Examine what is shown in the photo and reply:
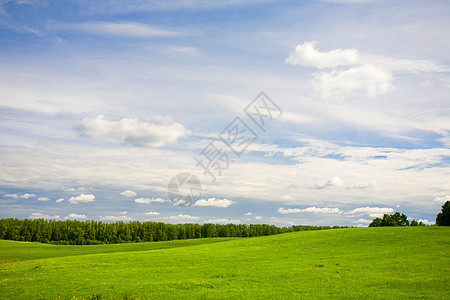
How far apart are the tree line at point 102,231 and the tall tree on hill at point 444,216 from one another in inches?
3038

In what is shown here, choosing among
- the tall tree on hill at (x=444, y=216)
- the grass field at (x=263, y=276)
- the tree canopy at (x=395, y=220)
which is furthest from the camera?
the tree canopy at (x=395, y=220)

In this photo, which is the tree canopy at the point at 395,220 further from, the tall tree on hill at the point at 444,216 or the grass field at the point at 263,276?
the grass field at the point at 263,276

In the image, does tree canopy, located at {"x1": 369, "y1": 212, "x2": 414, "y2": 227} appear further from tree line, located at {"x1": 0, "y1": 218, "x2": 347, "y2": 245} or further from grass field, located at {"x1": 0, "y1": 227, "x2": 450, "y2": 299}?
grass field, located at {"x1": 0, "y1": 227, "x2": 450, "y2": 299}

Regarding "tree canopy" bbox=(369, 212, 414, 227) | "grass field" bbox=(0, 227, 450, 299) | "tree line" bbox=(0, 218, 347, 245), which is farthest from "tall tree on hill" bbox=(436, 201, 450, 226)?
"tree line" bbox=(0, 218, 347, 245)

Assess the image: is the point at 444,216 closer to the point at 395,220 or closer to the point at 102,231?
the point at 395,220

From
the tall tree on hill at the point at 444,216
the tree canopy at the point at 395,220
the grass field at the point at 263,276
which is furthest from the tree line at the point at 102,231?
the grass field at the point at 263,276

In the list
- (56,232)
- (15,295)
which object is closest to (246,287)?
(15,295)

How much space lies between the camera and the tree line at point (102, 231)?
433 feet

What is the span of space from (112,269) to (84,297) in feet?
41.0

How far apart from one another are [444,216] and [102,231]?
120 m

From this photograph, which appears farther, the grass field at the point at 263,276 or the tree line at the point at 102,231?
the tree line at the point at 102,231

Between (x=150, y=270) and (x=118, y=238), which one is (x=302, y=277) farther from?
(x=118, y=238)

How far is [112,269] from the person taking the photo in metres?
32.9

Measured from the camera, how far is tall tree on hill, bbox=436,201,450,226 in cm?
6314
